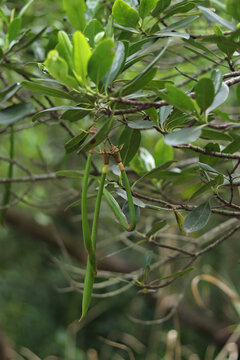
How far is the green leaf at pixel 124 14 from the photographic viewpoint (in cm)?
49

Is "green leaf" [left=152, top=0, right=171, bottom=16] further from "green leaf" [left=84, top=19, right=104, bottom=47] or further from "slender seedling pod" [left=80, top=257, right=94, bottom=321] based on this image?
"slender seedling pod" [left=80, top=257, right=94, bottom=321]

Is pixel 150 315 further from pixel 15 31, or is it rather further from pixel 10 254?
pixel 15 31

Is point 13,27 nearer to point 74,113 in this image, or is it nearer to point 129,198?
point 74,113

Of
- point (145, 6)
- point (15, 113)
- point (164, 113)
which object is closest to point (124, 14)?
point (145, 6)

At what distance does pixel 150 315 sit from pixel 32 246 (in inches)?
35.7

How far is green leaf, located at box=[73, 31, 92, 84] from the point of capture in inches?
14.8

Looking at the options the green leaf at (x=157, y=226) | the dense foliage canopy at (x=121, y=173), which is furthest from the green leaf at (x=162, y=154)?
the green leaf at (x=157, y=226)

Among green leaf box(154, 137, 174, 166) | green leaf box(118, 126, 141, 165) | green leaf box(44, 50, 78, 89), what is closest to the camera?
green leaf box(44, 50, 78, 89)

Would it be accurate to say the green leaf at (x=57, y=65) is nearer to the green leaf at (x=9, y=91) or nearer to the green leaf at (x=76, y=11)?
the green leaf at (x=76, y=11)

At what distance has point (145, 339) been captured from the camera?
2398mm

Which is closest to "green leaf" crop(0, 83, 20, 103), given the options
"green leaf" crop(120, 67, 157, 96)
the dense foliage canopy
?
the dense foliage canopy

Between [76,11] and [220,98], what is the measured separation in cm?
20

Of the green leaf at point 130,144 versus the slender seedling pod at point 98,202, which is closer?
the slender seedling pod at point 98,202

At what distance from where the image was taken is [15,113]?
634mm
